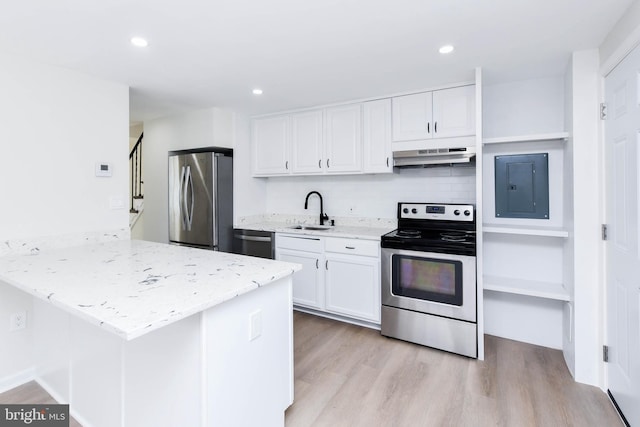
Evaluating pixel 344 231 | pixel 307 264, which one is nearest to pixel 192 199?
pixel 307 264

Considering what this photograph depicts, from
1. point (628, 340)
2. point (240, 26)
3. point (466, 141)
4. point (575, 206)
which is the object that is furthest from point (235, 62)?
point (628, 340)

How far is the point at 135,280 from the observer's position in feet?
4.91

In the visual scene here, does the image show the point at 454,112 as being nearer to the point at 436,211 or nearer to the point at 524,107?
the point at 524,107

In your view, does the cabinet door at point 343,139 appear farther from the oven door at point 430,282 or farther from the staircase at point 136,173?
the staircase at point 136,173

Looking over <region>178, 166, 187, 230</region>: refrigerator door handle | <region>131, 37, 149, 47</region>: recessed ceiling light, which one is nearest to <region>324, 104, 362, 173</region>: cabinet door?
<region>178, 166, 187, 230</region>: refrigerator door handle

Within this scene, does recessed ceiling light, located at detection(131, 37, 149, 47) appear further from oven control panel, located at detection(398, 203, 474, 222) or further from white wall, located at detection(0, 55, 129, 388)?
oven control panel, located at detection(398, 203, 474, 222)

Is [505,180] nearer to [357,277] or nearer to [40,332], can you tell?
[357,277]

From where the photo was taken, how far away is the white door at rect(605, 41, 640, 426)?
166 centimetres

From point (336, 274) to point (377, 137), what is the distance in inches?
56.2

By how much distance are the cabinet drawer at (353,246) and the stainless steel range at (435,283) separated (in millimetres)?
128

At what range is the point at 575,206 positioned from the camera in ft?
7.19

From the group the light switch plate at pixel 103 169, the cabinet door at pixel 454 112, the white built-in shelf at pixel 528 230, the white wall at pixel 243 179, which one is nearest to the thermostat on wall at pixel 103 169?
the light switch plate at pixel 103 169

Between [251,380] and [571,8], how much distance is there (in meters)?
2.52

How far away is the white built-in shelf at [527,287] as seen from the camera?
2439 millimetres
